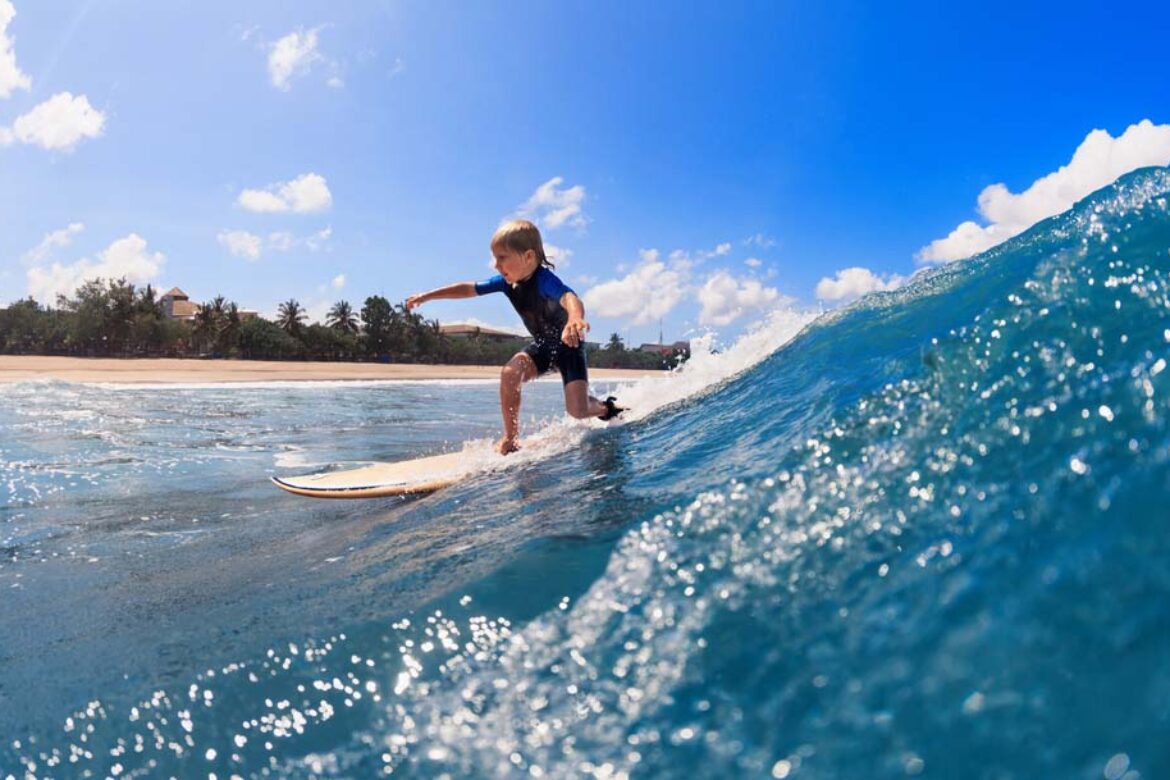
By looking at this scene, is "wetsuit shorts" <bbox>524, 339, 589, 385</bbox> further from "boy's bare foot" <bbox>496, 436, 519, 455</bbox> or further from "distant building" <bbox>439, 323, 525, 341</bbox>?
"distant building" <bbox>439, 323, 525, 341</bbox>

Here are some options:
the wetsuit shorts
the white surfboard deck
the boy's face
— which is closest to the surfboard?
the white surfboard deck

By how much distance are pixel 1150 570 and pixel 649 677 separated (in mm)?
795

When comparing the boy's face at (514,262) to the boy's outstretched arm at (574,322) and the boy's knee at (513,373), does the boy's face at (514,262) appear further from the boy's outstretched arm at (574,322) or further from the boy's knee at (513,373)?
the boy's knee at (513,373)

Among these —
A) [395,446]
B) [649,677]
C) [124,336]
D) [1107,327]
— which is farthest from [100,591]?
[124,336]

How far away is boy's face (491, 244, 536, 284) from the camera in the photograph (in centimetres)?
439

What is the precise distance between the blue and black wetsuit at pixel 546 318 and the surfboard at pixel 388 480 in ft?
2.79

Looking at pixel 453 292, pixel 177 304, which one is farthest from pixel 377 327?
pixel 453 292

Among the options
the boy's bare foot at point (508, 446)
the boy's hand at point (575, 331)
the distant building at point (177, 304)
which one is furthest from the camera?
the distant building at point (177, 304)

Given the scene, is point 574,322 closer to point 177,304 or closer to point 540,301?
point 540,301

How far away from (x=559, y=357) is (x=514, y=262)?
2.29ft

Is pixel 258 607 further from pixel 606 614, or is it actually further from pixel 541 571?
pixel 606 614

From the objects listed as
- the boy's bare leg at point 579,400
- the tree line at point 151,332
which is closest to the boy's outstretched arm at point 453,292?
the boy's bare leg at point 579,400

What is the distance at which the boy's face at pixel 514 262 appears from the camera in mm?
4387

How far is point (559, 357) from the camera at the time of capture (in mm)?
4566
